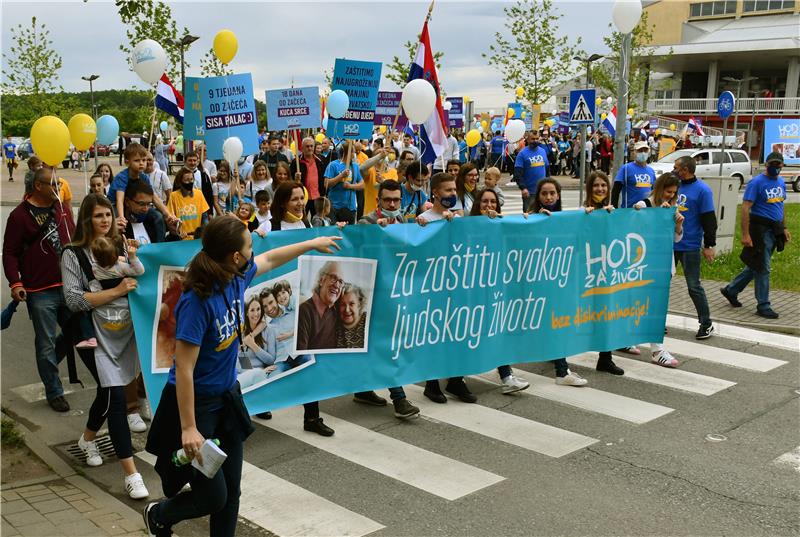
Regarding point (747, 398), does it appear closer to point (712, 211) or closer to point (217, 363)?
point (712, 211)

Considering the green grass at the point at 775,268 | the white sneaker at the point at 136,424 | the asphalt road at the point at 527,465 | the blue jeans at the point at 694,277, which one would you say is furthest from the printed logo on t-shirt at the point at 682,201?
the white sneaker at the point at 136,424

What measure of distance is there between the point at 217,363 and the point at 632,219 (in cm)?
526

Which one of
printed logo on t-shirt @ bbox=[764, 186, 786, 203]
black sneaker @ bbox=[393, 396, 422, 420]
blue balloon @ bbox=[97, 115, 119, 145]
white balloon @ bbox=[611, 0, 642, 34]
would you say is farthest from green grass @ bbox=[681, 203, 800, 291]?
blue balloon @ bbox=[97, 115, 119, 145]

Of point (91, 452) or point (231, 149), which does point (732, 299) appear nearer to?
point (231, 149)

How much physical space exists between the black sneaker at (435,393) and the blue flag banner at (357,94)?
6.55m

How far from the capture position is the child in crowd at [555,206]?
766 cm

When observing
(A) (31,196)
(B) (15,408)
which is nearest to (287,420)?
(B) (15,408)

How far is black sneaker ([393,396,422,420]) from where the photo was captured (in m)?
6.70

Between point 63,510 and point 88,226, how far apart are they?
6.04 ft

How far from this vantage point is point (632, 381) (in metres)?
7.82

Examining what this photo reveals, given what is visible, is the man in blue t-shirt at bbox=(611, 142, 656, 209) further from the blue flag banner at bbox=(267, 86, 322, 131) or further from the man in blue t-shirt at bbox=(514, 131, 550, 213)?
the blue flag banner at bbox=(267, 86, 322, 131)

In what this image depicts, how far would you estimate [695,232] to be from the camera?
9.21 metres

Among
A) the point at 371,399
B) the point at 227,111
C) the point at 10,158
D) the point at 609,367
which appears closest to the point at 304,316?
the point at 371,399

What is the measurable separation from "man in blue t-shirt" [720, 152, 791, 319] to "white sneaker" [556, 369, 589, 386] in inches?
157
